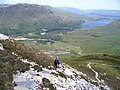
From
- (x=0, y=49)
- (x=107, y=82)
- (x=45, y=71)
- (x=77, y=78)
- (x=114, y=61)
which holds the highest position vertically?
(x=0, y=49)

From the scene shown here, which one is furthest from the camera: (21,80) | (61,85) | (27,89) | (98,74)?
(98,74)

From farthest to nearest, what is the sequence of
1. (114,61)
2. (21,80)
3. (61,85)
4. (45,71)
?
(114,61) < (45,71) < (61,85) < (21,80)

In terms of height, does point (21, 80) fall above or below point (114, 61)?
above

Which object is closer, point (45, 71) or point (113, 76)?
point (45, 71)

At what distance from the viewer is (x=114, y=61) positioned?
387 ft

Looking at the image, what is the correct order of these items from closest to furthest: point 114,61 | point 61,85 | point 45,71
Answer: point 61,85, point 45,71, point 114,61

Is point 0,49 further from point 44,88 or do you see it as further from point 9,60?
point 44,88

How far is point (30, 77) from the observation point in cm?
4400

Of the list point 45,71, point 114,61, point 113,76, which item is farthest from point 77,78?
point 114,61

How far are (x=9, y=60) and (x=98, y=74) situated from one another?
38.7 meters

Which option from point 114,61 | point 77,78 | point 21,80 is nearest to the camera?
point 21,80

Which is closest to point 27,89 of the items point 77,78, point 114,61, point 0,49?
point 0,49

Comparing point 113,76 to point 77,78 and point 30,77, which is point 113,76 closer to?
point 77,78

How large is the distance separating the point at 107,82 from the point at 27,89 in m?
39.4
